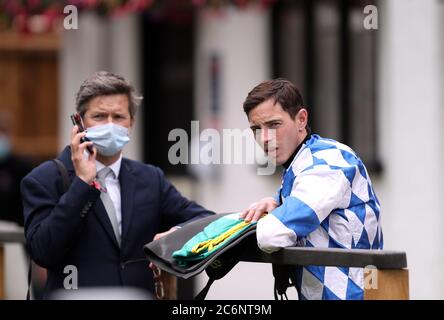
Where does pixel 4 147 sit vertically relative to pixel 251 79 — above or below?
below

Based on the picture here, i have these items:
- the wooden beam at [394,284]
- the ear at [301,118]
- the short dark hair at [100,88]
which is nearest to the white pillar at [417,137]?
the short dark hair at [100,88]

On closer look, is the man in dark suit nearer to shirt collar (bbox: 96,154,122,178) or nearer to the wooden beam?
shirt collar (bbox: 96,154,122,178)

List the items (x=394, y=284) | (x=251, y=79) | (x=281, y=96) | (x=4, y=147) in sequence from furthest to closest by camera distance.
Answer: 1. (x=4, y=147)
2. (x=251, y=79)
3. (x=281, y=96)
4. (x=394, y=284)

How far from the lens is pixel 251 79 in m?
10.8

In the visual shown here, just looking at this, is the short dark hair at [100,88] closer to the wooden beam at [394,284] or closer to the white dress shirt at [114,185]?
the white dress shirt at [114,185]

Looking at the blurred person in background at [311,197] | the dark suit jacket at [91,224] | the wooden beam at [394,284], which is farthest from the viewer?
the dark suit jacket at [91,224]

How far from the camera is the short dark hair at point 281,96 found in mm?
4109

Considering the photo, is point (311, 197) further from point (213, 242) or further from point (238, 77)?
point (238, 77)

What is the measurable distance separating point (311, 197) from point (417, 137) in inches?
217

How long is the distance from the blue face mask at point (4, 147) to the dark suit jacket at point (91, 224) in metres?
6.49

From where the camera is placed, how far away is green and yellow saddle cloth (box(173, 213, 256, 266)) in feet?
13.7

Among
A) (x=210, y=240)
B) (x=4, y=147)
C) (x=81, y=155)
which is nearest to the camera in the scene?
(x=210, y=240)

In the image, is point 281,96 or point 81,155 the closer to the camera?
point 281,96

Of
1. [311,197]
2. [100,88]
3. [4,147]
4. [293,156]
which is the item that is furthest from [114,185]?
[4,147]
